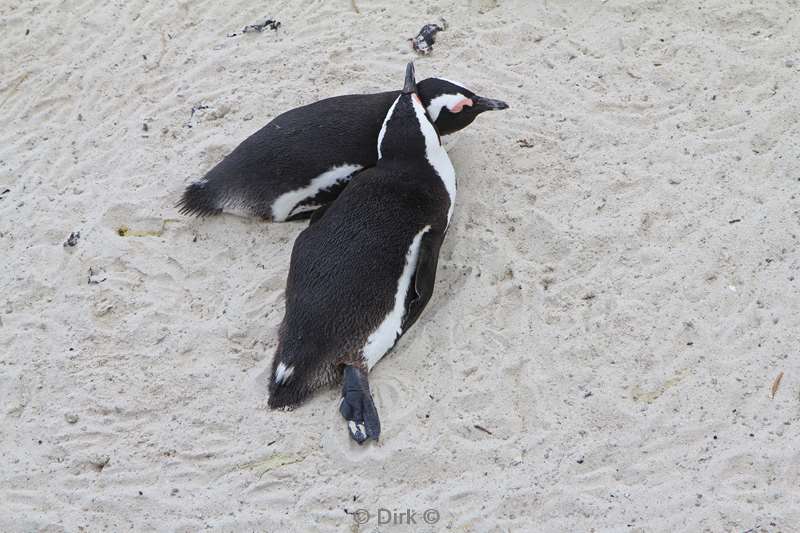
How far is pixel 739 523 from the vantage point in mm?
2604

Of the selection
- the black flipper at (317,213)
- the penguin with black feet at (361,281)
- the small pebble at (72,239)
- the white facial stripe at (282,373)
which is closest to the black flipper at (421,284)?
the penguin with black feet at (361,281)

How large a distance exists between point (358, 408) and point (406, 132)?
1.21 m

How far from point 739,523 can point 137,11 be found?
13.2 feet

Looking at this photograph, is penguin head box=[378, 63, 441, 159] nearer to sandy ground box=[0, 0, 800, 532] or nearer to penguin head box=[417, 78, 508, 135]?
penguin head box=[417, 78, 508, 135]

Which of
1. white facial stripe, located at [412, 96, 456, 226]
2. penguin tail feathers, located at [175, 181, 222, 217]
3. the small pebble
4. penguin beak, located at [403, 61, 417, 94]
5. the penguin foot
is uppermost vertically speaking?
penguin beak, located at [403, 61, 417, 94]

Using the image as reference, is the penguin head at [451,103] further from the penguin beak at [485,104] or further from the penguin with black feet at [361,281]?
the penguin with black feet at [361,281]

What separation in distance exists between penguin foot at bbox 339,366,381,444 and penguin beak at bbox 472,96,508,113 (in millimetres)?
1386

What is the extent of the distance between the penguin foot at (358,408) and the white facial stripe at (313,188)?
0.93 meters

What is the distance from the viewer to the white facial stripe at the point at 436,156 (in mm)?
3666

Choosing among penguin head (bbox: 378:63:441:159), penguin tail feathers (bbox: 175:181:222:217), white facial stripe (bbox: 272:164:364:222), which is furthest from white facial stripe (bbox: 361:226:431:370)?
penguin tail feathers (bbox: 175:181:222:217)

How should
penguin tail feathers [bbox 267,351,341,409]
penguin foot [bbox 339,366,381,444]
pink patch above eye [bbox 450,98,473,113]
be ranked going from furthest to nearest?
pink patch above eye [bbox 450,98,473,113]
penguin tail feathers [bbox 267,351,341,409]
penguin foot [bbox 339,366,381,444]

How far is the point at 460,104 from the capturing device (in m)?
3.86

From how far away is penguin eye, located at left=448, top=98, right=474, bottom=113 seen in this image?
3.86 meters

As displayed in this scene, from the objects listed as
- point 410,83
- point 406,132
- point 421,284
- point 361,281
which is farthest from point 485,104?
point 361,281
